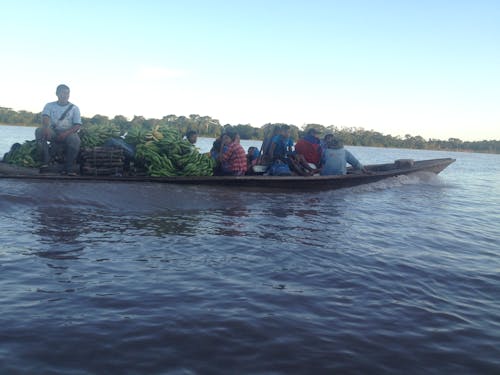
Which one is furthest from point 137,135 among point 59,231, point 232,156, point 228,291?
point 228,291

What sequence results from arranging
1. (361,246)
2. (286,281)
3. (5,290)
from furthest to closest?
(361,246) < (286,281) < (5,290)

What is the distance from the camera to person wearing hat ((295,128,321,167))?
11.8 meters

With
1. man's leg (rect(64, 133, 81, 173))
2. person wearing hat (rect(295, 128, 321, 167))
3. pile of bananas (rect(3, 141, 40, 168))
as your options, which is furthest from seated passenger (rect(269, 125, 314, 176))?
pile of bananas (rect(3, 141, 40, 168))

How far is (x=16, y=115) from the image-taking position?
66.1 meters

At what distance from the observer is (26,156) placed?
9109mm

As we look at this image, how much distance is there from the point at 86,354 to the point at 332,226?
18.0 feet

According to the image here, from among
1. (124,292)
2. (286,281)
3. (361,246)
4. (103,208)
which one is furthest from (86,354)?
(103,208)

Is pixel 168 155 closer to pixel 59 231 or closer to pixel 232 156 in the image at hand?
pixel 232 156

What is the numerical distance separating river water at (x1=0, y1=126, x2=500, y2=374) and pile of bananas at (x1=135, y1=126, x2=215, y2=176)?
1451mm

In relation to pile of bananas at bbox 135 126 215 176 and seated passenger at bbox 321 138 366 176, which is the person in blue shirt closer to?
seated passenger at bbox 321 138 366 176

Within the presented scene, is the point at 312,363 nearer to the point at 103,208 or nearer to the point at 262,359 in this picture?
the point at 262,359

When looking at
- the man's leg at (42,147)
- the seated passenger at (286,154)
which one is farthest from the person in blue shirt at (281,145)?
the man's leg at (42,147)

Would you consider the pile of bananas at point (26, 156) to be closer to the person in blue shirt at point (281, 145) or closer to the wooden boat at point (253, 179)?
the wooden boat at point (253, 179)

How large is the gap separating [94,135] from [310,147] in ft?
19.3
